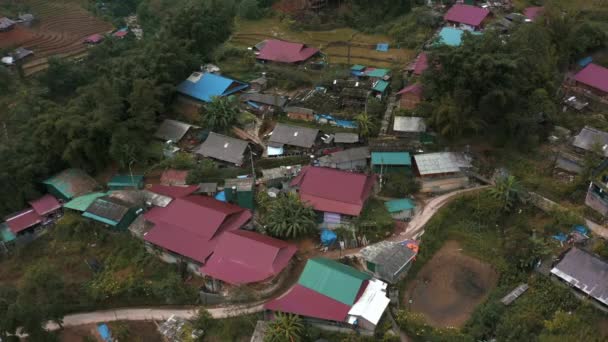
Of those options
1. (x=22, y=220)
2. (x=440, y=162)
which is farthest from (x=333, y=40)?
(x=22, y=220)

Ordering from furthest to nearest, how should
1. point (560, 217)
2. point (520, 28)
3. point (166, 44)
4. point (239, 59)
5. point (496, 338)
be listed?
point (239, 59)
point (166, 44)
point (520, 28)
point (560, 217)
point (496, 338)

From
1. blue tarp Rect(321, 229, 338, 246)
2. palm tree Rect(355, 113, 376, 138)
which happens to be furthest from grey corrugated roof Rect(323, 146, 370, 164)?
blue tarp Rect(321, 229, 338, 246)

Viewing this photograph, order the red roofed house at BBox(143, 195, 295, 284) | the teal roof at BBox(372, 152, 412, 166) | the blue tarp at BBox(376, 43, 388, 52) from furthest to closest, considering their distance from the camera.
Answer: the blue tarp at BBox(376, 43, 388, 52), the teal roof at BBox(372, 152, 412, 166), the red roofed house at BBox(143, 195, 295, 284)

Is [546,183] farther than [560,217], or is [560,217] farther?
[546,183]

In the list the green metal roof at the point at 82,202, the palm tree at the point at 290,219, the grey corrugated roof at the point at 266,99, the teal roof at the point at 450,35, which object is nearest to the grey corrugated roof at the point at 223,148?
the grey corrugated roof at the point at 266,99

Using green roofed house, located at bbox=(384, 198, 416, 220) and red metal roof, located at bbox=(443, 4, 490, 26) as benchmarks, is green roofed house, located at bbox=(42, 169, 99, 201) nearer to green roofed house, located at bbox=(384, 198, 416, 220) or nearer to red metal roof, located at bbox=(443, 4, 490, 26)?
green roofed house, located at bbox=(384, 198, 416, 220)

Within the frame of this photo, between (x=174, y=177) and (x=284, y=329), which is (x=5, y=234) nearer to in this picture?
(x=174, y=177)

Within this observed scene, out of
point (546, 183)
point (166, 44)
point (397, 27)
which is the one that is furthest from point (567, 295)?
point (166, 44)

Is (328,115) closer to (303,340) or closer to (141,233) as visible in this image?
(141,233)
